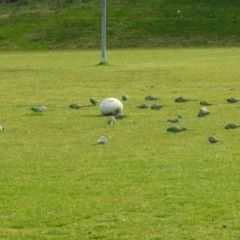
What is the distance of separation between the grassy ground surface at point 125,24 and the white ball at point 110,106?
36816mm

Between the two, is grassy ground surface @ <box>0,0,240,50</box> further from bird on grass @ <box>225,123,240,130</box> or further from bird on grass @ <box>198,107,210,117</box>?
bird on grass @ <box>225,123,240,130</box>

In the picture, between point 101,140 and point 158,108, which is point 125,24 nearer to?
point 158,108

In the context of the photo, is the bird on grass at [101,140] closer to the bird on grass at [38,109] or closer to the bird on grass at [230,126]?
the bird on grass at [230,126]

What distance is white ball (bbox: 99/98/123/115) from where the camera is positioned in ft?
52.4

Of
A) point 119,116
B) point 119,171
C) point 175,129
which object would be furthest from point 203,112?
point 119,171

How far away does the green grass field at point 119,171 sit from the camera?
8.20m

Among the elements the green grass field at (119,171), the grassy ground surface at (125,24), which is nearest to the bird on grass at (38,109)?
the green grass field at (119,171)

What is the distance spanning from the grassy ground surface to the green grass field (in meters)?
34.4

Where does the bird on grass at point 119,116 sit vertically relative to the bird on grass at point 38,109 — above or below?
above

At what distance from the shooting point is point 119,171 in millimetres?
10656

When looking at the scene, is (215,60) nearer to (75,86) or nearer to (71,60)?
(71,60)

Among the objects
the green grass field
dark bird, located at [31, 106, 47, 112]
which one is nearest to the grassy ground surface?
the green grass field

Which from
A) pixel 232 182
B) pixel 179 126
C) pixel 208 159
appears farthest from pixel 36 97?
pixel 232 182

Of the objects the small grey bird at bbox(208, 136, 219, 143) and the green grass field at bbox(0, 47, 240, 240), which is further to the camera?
the small grey bird at bbox(208, 136, 219, 143)
